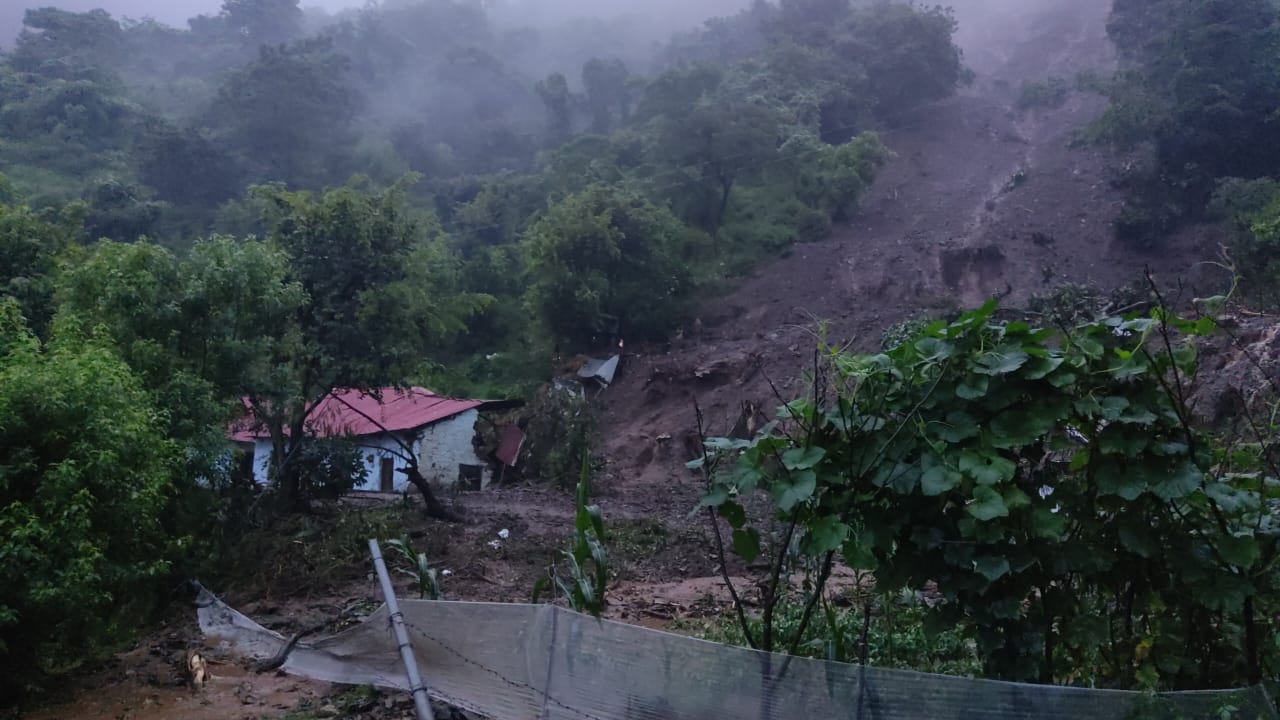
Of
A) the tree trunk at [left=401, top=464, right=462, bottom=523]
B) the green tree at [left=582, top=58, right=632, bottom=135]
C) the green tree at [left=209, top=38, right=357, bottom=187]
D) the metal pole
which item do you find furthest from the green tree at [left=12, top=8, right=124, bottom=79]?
the metal pole

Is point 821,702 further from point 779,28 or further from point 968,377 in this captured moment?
point 779,28

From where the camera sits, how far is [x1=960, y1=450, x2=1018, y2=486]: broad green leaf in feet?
9.59

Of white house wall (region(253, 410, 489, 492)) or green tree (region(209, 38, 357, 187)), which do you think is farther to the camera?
green tree (region(209, 38, 357, 187))

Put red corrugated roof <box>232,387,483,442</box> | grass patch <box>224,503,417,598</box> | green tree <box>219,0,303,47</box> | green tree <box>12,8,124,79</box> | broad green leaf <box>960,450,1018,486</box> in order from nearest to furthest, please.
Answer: broad green leaf <box>960,450,1018,486</box>, grass patch <box>224,503,417,598</box>, red corrugated roof <box>232,387,483,442</box>, green tree <box>12,8,124,79</box>, green tree <box>219,0,303,47</box>

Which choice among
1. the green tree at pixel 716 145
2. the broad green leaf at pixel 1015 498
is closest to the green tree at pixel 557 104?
the green tree at pixel 716 145

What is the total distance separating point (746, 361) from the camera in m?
21.7

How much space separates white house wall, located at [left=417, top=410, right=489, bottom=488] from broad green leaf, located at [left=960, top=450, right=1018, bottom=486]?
1720 centimetres

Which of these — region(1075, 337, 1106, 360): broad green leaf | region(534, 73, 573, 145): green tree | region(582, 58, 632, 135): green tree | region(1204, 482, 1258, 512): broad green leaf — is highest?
region(582, 58, 632, 135): green tree

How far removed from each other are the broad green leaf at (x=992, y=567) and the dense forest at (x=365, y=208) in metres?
0.61

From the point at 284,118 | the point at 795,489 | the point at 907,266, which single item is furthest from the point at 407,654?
the point at 284,118

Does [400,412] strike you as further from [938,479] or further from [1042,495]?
[938,479]

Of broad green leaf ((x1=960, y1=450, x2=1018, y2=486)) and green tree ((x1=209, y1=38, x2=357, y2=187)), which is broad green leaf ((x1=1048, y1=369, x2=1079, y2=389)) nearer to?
broad green leaf ((x1=960, y1=450, x2=1018, y2=486))

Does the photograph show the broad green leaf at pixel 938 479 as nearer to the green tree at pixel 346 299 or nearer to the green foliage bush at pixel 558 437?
the green tree at pixel 346 299

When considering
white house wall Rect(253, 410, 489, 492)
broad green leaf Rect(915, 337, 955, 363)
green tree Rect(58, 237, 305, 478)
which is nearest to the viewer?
broad green leaf Rect(915, 337, 955, 363)
